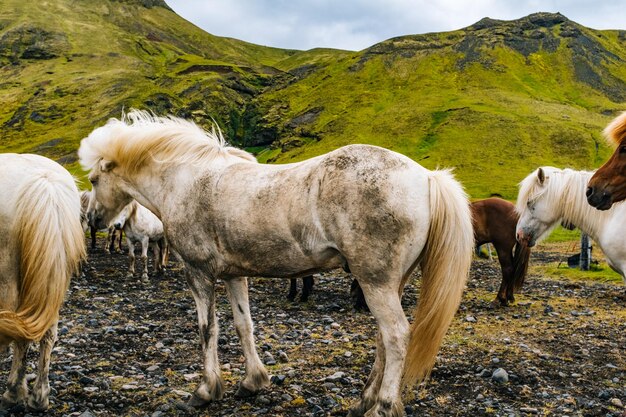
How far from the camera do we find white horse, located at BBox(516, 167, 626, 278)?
9406 mm

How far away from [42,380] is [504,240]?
13972 millimetres

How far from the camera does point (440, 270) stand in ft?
19.7

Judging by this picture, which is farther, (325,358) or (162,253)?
(162,253)

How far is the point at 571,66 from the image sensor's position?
443ft

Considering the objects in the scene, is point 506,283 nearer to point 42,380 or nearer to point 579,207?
point 579,207

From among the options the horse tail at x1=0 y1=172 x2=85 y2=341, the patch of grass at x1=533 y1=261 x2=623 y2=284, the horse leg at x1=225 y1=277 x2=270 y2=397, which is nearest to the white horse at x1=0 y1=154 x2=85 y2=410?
the horse tail at x1=0 y1=172 x2=85 y2=341

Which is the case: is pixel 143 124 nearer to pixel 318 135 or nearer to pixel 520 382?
pixel 520 382

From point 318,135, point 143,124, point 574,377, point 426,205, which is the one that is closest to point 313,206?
point 426,205

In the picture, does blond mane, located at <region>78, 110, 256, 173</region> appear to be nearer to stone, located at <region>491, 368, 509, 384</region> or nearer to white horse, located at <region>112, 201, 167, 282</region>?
stone, located at <region>491, 368, 509, 384</region>

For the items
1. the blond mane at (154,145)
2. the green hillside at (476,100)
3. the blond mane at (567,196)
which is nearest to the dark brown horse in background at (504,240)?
the blond mane at (567,196)

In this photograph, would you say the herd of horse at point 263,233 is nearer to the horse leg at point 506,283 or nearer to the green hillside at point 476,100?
the horse leg at point 506,283

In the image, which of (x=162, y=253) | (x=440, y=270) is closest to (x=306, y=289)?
(x=440, y=270)

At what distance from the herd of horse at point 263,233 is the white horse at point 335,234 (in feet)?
0.05

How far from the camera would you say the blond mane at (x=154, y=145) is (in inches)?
290
